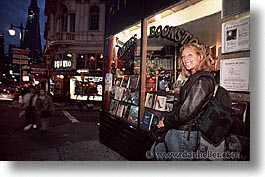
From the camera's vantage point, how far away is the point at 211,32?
10.4 ft

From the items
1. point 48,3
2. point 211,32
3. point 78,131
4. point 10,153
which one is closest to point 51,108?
point 78,131

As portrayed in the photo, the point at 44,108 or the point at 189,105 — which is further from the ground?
the point at 189,105

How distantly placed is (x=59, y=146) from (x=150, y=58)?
1.80 m

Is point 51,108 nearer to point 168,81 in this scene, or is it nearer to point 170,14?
point 168,81

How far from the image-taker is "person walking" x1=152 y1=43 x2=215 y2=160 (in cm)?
318

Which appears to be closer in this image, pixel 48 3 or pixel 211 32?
pixel 211 32

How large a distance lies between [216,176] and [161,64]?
166 centimetres

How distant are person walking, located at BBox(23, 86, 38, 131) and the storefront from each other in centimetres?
105

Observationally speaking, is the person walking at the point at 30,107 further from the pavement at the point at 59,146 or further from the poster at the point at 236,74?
the poster at the point at 236,74

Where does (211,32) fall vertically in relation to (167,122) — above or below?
above

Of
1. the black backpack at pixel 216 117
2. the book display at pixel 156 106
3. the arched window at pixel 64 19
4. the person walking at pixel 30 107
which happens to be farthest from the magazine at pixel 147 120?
the arched window at pixel 64 19

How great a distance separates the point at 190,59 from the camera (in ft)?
11.0

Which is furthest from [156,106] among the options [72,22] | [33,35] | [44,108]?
[33,35]

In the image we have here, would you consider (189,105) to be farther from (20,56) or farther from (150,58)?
(20,56)
